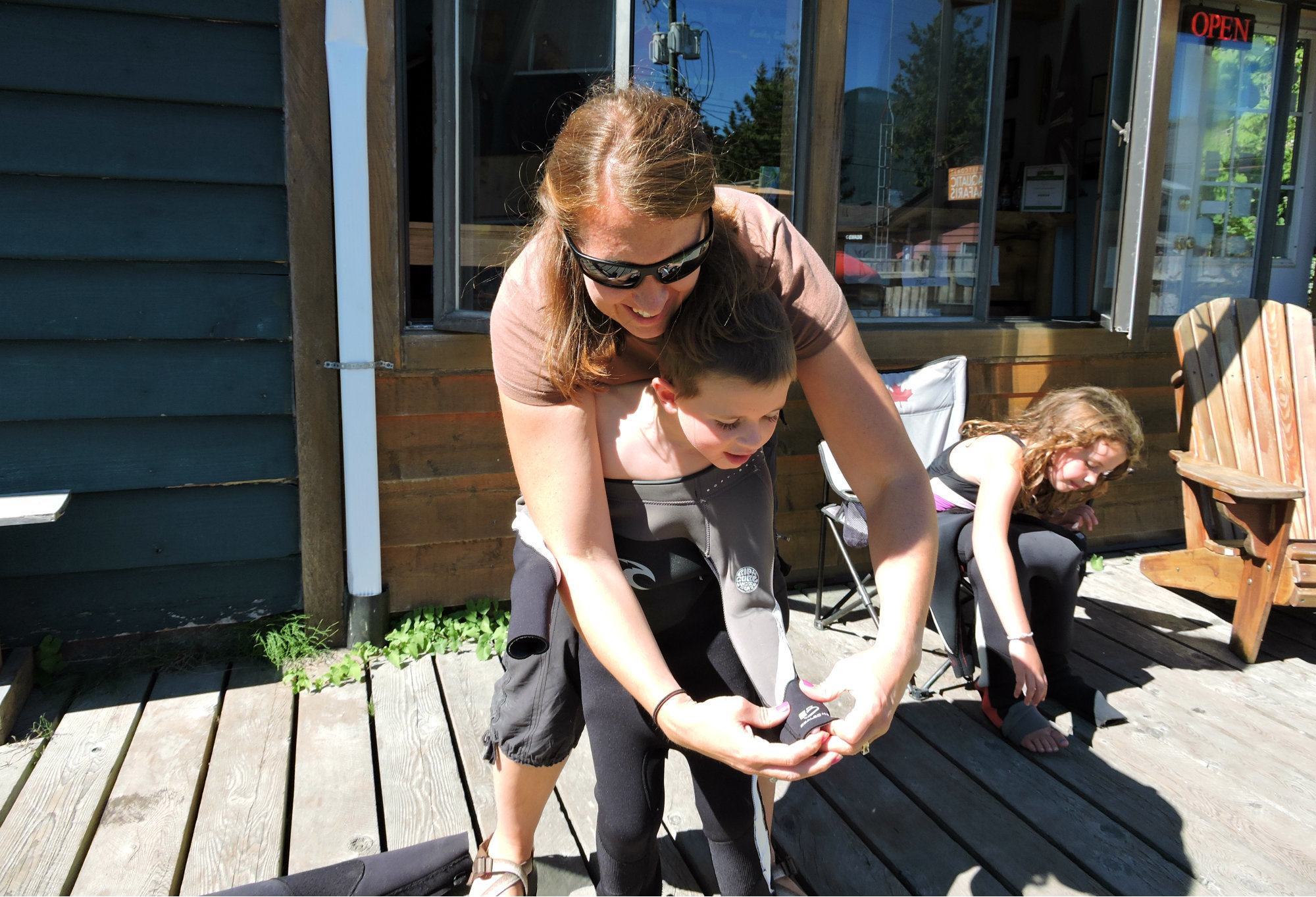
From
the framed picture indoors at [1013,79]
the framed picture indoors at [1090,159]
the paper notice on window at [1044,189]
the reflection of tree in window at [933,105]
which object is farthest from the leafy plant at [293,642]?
the framed picture indoors at [1013,79]

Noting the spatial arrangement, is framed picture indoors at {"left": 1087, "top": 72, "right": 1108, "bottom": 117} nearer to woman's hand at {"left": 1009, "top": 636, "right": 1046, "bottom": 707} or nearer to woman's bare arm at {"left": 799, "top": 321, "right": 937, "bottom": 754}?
woman's hand at {"left": 1009, "top": 636, "right": 1046, "bottom": 707}

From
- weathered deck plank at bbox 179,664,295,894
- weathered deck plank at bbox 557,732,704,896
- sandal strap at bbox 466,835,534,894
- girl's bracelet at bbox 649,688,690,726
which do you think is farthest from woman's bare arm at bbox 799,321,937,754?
weathered deck plank at bbox 179,664,295,894

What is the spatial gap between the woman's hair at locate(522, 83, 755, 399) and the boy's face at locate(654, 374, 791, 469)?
0.08 m

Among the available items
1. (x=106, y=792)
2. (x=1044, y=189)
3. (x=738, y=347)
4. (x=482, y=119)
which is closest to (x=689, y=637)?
(x=738, y=347)

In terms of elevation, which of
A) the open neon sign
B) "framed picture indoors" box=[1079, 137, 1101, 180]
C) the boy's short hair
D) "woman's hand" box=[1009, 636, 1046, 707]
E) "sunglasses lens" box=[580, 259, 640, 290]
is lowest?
"woman's hand" box=[1009, 636, 1046, 707]

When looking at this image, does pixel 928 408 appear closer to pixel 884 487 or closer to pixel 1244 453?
pixel 1244 453

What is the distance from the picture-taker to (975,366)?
3.57m

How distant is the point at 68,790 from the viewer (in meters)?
2.13

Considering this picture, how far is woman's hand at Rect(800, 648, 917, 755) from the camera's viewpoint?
131 cm

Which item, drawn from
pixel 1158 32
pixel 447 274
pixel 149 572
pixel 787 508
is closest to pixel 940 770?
pixel 787 508

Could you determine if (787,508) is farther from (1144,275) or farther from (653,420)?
(653,420)

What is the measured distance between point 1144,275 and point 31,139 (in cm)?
351

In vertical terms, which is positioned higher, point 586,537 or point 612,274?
point 612,274

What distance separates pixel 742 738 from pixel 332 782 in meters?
1.34
